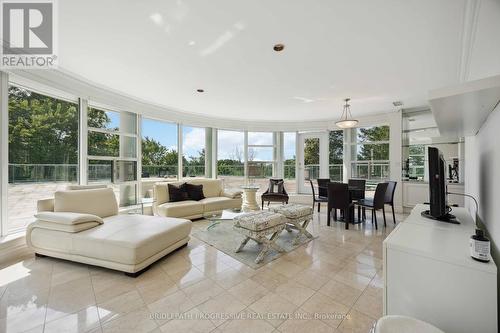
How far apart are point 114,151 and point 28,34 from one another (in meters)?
2.35

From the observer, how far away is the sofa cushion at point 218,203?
14.8 ft

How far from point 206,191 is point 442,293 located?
4.56 metres

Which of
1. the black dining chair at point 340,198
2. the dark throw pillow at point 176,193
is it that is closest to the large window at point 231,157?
the dark throw pillow at point 176,193

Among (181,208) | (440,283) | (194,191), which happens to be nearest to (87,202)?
(181,208)

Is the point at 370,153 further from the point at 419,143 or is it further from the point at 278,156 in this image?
the point at 278,156

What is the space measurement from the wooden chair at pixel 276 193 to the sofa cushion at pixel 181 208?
5.99 ft

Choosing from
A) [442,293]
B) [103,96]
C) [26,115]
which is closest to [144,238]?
→ [442,293]

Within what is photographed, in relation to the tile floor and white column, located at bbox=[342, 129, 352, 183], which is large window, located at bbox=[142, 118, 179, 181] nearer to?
the tile floor

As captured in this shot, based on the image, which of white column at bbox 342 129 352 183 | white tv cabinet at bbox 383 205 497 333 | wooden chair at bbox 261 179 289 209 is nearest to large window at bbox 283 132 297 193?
wooden chair at bbox 261 179 289 209

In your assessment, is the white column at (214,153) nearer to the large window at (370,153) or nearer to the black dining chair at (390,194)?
the large window at (370,153)

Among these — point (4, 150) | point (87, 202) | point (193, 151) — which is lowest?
point (87, 202)

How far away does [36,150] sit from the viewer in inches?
124

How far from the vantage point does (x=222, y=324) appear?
155cm

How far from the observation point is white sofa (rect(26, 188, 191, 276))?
2170mm
